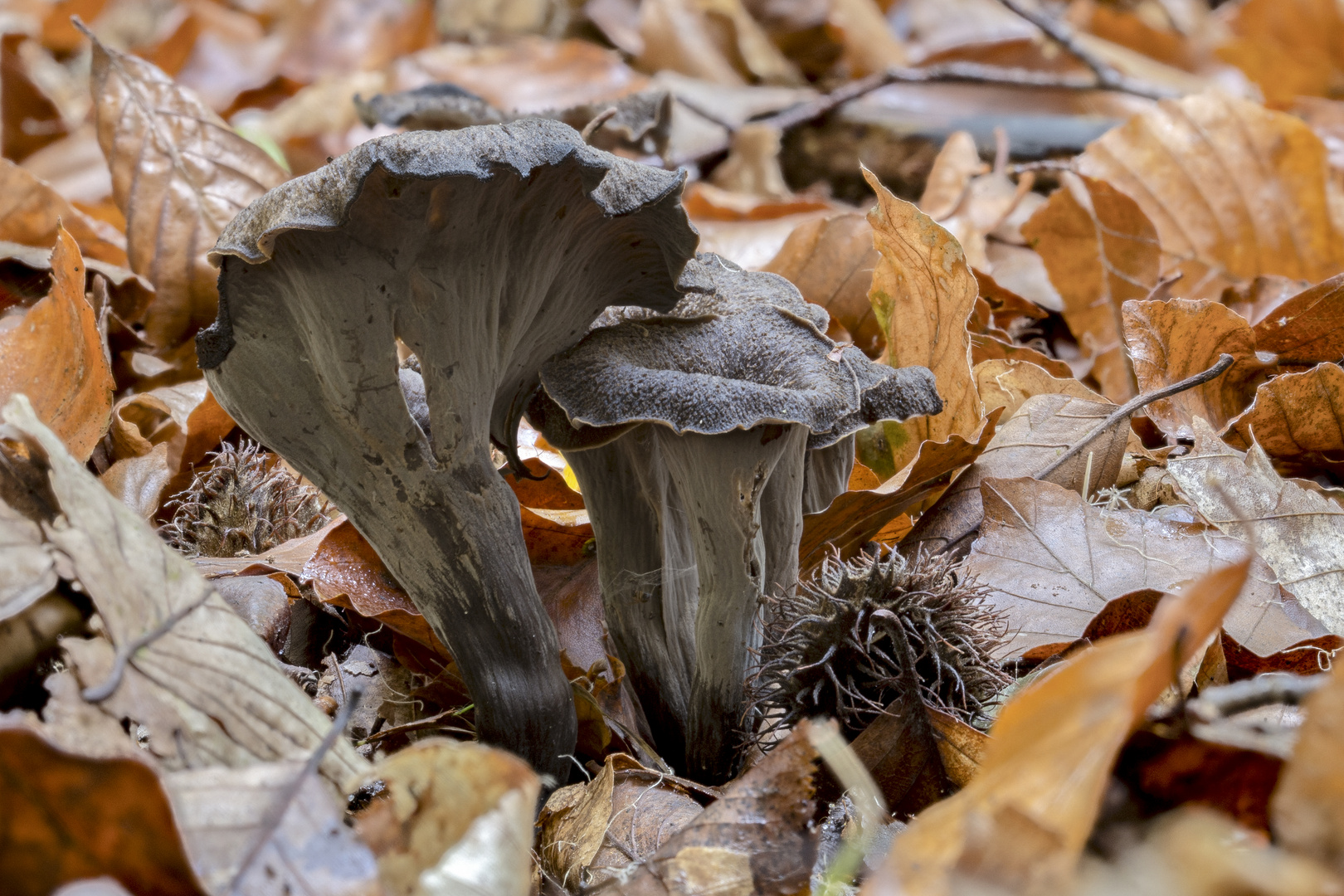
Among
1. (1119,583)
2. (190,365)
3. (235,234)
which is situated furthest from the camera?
(190,365)

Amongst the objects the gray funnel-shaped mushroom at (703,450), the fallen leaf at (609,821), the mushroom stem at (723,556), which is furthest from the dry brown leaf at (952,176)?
the fallen leaf at (609,821)

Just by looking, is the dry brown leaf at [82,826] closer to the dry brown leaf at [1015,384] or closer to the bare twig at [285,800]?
the bare twig at [285,800]

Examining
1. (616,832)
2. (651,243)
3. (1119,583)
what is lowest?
(616,832)

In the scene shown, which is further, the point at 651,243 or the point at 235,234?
the point at 651,243

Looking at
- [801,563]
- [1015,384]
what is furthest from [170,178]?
[1015,384]

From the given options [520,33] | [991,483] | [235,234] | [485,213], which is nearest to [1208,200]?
[991,483]

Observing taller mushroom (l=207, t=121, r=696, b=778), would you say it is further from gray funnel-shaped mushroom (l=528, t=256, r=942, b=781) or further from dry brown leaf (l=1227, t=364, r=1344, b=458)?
dry brown leaf (l=1227, t=364, r=1344, b=458)

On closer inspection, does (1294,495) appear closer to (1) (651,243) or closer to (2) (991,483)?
(2) (991,483)
